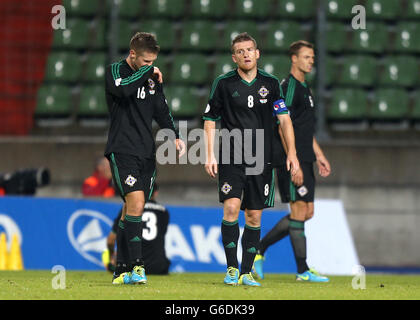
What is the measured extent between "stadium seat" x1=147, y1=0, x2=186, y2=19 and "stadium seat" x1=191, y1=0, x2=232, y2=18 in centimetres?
23

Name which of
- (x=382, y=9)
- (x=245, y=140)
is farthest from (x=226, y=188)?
(x=382, y=9)

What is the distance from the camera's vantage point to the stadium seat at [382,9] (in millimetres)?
16062

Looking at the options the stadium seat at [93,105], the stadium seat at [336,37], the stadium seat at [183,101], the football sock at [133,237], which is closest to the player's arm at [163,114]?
the football sock at [133,237]

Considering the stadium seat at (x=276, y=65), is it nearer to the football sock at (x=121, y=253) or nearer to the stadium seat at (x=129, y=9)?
the stadium seat at (x=129, y=9)

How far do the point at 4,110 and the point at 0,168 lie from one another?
1.69 metres

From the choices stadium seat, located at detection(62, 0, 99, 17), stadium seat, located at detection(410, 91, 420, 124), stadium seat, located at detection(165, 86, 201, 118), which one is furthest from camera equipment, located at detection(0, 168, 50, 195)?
stadium seat, located at detection(410, 91, 420, 124)

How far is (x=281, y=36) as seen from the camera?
1562 centimetres

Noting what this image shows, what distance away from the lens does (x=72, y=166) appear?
1380 centimetres

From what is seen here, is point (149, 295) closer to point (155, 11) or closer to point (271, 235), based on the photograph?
point (271, 235)

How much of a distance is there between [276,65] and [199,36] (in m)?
1.57

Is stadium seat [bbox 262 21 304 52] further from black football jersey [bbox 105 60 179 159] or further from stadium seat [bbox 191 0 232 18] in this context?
black football jersey [bbox 105 60 179 159]

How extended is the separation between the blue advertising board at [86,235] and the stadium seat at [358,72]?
4240 millimetres

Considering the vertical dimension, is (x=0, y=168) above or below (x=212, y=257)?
above
